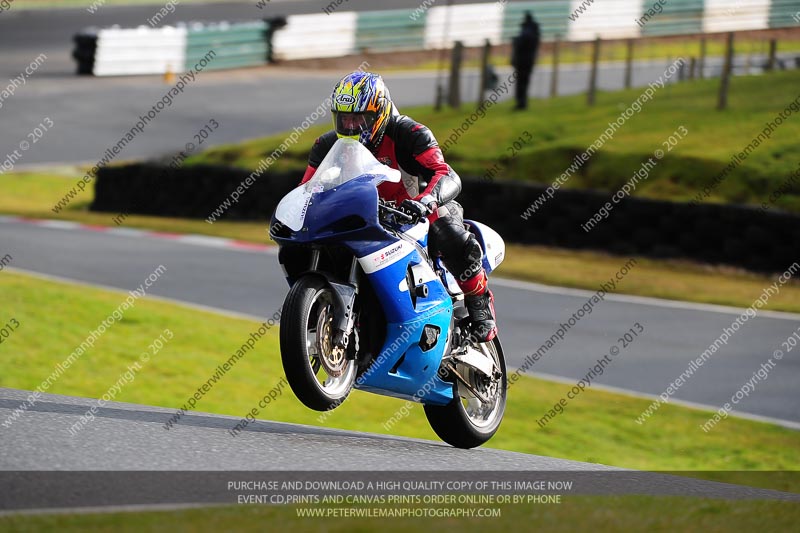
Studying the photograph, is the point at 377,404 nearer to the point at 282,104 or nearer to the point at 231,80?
the point at 282,104

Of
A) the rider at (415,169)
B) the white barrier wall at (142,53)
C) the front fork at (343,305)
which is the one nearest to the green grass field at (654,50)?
the white barrier wall at (142,53)

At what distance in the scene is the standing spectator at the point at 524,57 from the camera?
23.9 m

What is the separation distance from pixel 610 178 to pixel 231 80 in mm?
17585

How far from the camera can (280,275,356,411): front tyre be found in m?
6.15

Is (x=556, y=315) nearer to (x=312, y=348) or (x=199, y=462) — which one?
(x=312, y=348)

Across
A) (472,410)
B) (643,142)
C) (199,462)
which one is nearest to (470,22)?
(643,142)

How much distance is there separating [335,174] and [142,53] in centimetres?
2868

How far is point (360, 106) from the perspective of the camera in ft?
22.1

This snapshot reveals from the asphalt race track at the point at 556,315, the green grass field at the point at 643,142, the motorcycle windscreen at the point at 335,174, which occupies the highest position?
the motorcycle windscreen at the point at 335,174

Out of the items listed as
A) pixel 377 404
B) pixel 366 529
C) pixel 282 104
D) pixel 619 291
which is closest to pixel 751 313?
pixel 619 291

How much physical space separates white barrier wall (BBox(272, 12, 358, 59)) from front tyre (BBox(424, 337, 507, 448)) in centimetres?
2919

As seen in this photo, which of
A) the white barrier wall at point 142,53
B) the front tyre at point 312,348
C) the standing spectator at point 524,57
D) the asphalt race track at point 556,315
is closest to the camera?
the front tyre at point 312,348

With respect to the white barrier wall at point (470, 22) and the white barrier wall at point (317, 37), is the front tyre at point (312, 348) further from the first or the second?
the white barrier wall at point (470, 22)

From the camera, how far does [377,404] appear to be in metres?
11.4
